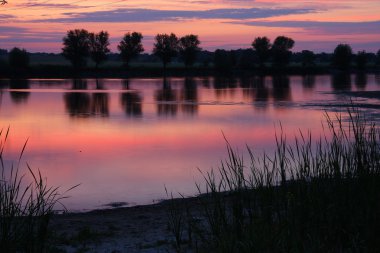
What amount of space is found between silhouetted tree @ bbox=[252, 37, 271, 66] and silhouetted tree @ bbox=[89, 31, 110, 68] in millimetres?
38819

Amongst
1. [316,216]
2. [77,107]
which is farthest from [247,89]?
[316,216]

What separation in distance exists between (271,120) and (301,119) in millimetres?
1512

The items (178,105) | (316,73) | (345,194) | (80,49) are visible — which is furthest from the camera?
(316,73)

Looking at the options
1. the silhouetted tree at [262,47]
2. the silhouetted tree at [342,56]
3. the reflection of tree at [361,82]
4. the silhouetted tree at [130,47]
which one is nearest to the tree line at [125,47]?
the silhouetted tree at [130,47]

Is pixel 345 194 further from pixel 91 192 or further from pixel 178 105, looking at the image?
pixel 178 105

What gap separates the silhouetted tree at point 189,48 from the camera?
136 m

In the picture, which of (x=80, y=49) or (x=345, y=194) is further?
(x=80, y=49)

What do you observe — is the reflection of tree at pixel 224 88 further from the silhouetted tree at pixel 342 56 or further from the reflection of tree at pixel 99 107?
the silhouetted tree at pixel 342 56

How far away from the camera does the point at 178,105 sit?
3994 cm

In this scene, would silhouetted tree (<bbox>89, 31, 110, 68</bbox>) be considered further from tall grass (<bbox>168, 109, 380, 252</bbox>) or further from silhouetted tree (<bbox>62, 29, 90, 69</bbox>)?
tall grass (<bbox>168, 109, 380, 252</bbox>)

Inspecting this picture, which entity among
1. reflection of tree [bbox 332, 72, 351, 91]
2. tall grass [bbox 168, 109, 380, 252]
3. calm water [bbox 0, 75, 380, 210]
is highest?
tall grass [bbox 168, 109, 380, 252]

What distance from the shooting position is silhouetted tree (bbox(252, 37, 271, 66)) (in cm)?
14538

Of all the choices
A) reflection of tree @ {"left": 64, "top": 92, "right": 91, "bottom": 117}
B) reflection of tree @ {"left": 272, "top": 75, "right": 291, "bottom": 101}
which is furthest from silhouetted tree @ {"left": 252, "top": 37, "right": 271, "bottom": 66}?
reflection of tree @ {"left": 64, "top": 92, "right": 91, "bottom": 117}

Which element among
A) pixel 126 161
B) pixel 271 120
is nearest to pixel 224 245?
pixel 126 161
